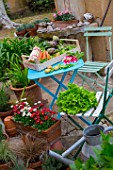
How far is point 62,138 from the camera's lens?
10.9ft

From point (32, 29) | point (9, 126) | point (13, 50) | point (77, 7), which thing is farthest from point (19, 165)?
point (32, 29)

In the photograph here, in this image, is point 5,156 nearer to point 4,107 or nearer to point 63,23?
point 4,107

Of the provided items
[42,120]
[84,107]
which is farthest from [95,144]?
[42,120]

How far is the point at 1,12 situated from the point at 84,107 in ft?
27.9

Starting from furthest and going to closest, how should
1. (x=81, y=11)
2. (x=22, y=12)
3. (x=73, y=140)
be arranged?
(x=22, y=12) < (x=81, y=11) < (x=73, y=140)

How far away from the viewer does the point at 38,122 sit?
300 centimetres

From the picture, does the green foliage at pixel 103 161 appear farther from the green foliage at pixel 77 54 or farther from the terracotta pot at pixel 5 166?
the green foliage at pixel 77 54

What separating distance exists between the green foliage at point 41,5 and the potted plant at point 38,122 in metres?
10.3

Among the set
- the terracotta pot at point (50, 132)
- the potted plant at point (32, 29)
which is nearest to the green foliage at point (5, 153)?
the terracotta pot at point (50, 132)

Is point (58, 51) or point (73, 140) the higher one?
point (58, 51)

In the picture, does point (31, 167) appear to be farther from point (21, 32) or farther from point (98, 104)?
point (21, 32)

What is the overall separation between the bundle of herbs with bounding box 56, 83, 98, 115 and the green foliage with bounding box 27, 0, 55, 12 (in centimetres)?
1054

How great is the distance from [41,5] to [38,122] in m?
10.6

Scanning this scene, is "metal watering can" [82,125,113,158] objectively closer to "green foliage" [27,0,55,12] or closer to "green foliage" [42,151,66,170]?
"green foliage" [42,151,66,170]
